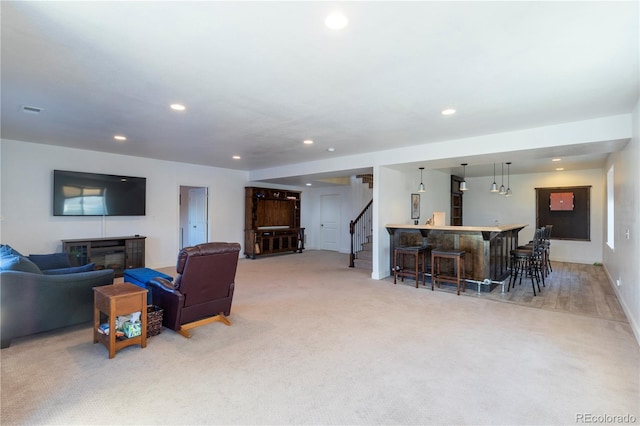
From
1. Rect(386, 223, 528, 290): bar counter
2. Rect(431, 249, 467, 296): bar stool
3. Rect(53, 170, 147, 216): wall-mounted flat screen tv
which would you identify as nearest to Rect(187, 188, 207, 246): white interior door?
Rect(53, 170, 147, 216): wall-mounted flat screen tv

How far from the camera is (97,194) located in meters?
6.10

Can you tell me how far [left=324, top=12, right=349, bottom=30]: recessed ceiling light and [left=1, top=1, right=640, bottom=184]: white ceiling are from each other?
0.04 m

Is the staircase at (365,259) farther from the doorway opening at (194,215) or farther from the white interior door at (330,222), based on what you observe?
the doorway opening at (194,215)

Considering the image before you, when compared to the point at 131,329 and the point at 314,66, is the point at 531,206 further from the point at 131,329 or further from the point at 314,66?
the point at 131,329

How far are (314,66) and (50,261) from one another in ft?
15.8

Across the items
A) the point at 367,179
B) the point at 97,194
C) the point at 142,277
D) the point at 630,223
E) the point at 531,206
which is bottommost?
the point at 142,277

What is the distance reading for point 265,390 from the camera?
7.54ft

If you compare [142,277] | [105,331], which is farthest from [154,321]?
[142,277]

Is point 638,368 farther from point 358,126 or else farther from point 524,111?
point 358,126

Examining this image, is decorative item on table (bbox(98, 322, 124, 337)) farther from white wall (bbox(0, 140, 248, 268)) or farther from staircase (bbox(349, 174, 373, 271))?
staircase (bbox(349, 174, 373, 271))

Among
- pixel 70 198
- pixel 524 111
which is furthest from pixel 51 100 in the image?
pixel 524 111

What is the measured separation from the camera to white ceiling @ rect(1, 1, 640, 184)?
6.20 ft

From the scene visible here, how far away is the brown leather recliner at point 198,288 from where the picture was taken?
3.24 metres

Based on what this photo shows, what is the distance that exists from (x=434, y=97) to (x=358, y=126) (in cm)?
125
